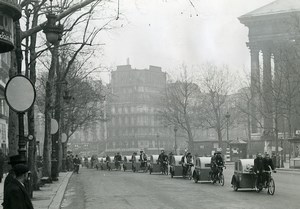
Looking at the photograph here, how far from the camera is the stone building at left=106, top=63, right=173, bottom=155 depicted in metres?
148

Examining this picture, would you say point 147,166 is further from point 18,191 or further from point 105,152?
point 105,152

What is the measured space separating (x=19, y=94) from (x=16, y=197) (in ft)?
16.9

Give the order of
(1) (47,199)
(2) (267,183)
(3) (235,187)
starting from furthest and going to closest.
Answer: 1. (3) (235,187)
2. (2) (267,183)
3. (1) (47,199)

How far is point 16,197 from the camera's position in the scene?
808cm

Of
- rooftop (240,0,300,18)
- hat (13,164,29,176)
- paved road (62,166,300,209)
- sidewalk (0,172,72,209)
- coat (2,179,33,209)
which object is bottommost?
paved road (62,166,300,209)

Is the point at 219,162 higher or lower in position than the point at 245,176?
higher

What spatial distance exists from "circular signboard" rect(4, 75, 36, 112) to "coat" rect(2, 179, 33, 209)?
475 centimetres

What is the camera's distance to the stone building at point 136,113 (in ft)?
486

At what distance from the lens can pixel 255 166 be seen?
22.9m

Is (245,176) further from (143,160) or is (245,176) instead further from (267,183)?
(143,160)

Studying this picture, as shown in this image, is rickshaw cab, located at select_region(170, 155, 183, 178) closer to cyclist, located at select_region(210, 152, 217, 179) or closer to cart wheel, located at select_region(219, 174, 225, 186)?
cyclist, located at select_region(210, 152, 217, 179)

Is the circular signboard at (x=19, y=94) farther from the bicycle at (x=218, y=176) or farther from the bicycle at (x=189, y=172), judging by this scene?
the bicycle at (x=189, y=172)

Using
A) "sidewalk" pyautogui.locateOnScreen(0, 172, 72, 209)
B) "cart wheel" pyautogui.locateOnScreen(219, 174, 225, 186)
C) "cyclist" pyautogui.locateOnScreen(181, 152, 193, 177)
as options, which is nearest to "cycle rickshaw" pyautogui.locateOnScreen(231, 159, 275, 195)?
"cart wheel" pyautogui.locateOnScreen(219, 174, 225, 186)

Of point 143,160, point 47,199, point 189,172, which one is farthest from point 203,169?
point 143,160
